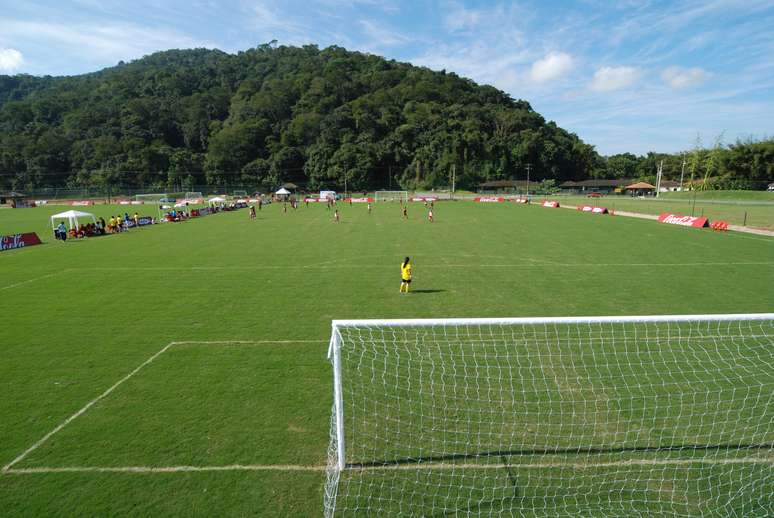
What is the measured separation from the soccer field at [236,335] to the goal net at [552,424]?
0.11m

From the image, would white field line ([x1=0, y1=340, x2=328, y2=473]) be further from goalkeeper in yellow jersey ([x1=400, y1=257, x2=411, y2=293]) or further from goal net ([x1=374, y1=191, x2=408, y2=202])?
goal net ([x1=374, y1=191, x2=408, y2=202])

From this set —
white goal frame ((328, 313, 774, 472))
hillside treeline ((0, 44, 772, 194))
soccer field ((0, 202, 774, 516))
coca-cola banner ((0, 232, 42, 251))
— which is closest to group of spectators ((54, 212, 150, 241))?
coca-cola banner ((0, 232, 42, 251))

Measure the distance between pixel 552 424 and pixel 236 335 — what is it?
6981 millimetres

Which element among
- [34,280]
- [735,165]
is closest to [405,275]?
[34,280]

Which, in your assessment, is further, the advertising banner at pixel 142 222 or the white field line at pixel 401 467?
the advertising banner at pixel 142 222

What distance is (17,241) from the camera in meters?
24.8

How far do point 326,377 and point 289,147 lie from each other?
109 m

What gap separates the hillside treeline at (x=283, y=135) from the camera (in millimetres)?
102938

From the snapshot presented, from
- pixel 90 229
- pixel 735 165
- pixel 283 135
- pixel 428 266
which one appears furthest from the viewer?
pixel 283 135

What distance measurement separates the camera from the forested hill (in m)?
103

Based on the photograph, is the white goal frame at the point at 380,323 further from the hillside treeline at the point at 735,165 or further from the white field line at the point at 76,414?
the hillside treeline at the point at 735,165

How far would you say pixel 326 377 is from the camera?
8125 mm

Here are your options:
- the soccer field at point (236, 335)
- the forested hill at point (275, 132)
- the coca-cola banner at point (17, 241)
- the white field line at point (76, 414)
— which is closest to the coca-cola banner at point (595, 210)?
the soccer field at point (236, 335)

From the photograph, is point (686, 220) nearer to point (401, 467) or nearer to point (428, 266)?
point (428, 266)
